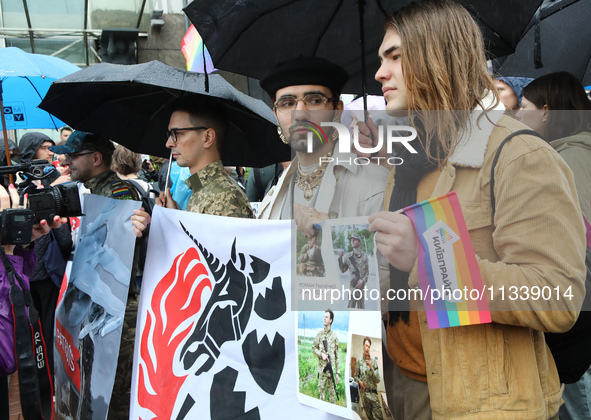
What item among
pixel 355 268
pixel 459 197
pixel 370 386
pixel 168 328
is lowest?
pixel 370 386

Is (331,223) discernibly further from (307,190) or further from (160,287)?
(160,287)

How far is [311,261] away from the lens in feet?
6.15

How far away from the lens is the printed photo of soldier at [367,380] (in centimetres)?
163

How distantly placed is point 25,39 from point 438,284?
12.3 meters

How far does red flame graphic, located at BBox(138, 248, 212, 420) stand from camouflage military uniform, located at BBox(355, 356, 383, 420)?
89 cm

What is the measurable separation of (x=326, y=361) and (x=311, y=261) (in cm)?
32

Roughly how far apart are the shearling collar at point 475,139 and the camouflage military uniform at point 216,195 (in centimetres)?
131

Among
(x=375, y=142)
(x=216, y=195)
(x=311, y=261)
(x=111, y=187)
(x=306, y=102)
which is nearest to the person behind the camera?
(x=311, y=261)

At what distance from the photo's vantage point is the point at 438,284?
1.54m

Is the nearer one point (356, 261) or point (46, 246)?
point (356, 261)

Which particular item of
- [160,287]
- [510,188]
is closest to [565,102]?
[510,188]

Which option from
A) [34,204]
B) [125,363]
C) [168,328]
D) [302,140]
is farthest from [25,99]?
[302,140]

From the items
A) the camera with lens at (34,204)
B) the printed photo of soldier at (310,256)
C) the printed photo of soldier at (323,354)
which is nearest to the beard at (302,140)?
the printed photo of soldier at (310,256)

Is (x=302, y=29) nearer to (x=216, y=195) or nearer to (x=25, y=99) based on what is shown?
(x=216, y=195)
